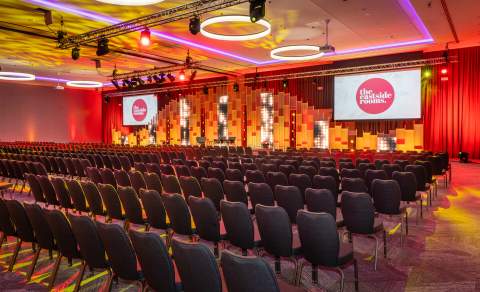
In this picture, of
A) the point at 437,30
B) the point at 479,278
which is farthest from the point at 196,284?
the point at 437,30

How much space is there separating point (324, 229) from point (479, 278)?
74.6 inches

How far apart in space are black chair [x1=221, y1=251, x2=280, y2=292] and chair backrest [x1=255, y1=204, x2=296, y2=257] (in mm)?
1312

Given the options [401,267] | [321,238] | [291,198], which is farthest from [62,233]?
[401,267]

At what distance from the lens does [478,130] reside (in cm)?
1388

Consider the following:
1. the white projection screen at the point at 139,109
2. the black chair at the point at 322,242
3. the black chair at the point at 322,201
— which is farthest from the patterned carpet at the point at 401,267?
the white projection screen at the point at 139,109

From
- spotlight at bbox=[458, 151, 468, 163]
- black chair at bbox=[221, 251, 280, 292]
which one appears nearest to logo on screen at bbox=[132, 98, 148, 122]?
spotlight at bbox=[458, 151, 468, 163]

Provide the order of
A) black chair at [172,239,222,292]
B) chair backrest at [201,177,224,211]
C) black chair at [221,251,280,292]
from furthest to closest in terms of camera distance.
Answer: chair backrest at [201,177,224,211]
black chair at [172,239,222,292]
black chair at [221,251,280,292]

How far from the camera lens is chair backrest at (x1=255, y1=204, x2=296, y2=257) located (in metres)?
3.45

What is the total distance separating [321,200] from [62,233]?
287 cm

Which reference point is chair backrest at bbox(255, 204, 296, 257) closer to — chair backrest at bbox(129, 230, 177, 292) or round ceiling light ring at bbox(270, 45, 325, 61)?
chair backrest at bbox(129, 230, 177, 292)

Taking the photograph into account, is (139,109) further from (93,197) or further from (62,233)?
(62,233)

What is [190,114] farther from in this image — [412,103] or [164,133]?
[412,103]

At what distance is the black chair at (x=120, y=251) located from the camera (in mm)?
2854

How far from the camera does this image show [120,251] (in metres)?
2.89
